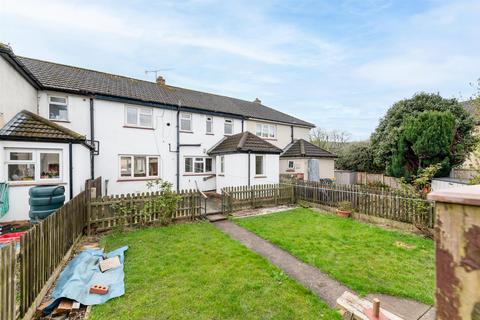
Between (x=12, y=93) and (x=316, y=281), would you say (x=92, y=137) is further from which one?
(x=316, y=281)

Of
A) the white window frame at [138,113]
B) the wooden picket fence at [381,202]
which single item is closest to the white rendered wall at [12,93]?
the white window frame at [138,113]

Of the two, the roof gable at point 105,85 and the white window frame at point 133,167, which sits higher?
the roof gable at point 105,85

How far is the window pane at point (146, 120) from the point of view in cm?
1398

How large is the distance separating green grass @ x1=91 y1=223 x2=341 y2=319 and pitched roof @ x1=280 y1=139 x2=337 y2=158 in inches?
545

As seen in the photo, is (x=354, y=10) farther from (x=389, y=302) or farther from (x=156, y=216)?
(x=156, y=216)

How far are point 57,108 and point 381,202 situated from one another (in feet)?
55.3

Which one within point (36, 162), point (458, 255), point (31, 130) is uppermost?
point (31, 130)

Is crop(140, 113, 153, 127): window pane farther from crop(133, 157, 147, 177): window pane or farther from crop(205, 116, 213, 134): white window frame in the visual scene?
crop(205, 116, 213, 134): white window frame

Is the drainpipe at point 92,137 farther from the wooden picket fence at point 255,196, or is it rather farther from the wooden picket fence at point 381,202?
the wooden picket fence at point 381,202

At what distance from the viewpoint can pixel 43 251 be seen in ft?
14.0

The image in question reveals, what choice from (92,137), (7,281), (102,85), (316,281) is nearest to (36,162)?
(92,137)

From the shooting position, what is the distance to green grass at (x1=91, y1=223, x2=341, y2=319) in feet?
12.7

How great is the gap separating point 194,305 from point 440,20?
13433mm

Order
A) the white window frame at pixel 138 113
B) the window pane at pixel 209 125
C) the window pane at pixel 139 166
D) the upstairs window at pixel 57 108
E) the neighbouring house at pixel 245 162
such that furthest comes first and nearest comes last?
the window pane at pixel 209 125 → the neighbouring house at pixel 245 162 → the window pane at pixel 139 166 → the white window frame at pixel 138 113 → the upstairs window at pixel 57 108
